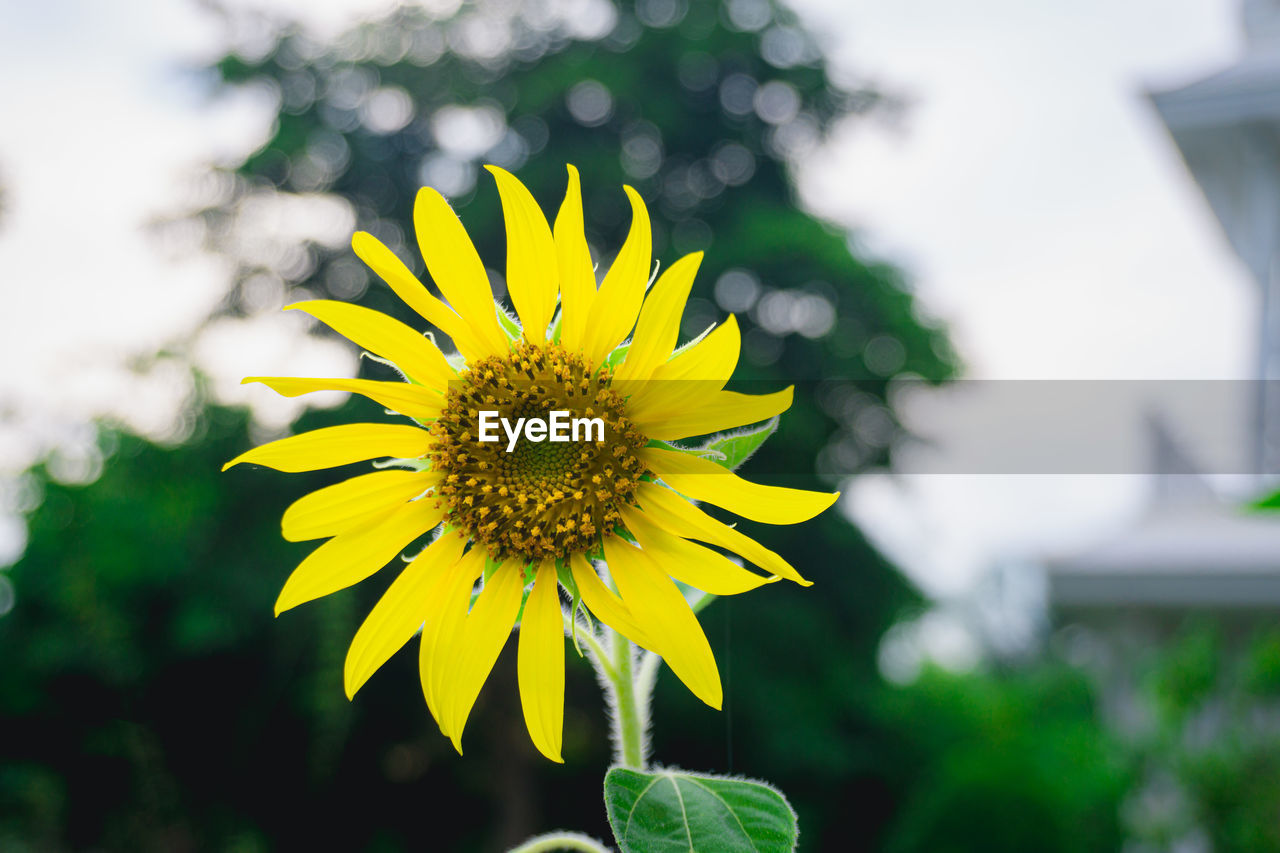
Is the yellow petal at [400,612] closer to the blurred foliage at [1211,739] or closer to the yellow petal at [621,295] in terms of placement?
the yellow petal at [621,295]

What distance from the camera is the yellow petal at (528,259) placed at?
31cm

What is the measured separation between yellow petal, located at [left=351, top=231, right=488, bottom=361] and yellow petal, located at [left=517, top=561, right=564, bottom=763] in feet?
0.27

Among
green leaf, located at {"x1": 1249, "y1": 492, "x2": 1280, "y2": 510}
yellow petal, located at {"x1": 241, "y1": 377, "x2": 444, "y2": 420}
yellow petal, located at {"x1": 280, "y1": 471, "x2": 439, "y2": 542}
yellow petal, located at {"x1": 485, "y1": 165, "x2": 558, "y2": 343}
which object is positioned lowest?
yellow petal, located at {"x1": 280, "y1": 471, "x2": 439, "y2": 542}

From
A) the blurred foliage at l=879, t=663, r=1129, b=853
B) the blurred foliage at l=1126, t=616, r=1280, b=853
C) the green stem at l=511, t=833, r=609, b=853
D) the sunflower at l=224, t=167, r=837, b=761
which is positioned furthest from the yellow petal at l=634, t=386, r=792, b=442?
the blurred foliage at l=1126, t=616, r=1280, b=853

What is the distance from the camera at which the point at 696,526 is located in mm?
300

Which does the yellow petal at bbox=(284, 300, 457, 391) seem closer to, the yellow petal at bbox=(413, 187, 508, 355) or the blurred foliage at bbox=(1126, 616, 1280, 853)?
the yellow petal at bbox=(413, 187, 508, 355)

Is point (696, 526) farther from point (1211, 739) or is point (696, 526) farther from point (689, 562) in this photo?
point (1211, 739)

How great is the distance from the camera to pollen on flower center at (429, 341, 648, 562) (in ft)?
1.05

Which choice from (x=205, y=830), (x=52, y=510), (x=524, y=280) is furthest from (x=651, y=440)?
(x=205, y=830)

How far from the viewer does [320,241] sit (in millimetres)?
3559

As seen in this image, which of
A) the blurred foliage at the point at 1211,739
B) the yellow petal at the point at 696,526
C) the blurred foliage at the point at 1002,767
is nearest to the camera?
the yellow petal at the point at 696,526

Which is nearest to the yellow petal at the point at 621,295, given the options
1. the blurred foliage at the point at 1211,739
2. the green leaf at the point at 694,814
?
the green leaf at the point at 694,814

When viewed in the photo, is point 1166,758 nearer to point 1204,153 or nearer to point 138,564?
point 1204,153

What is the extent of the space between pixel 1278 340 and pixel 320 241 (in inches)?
122
